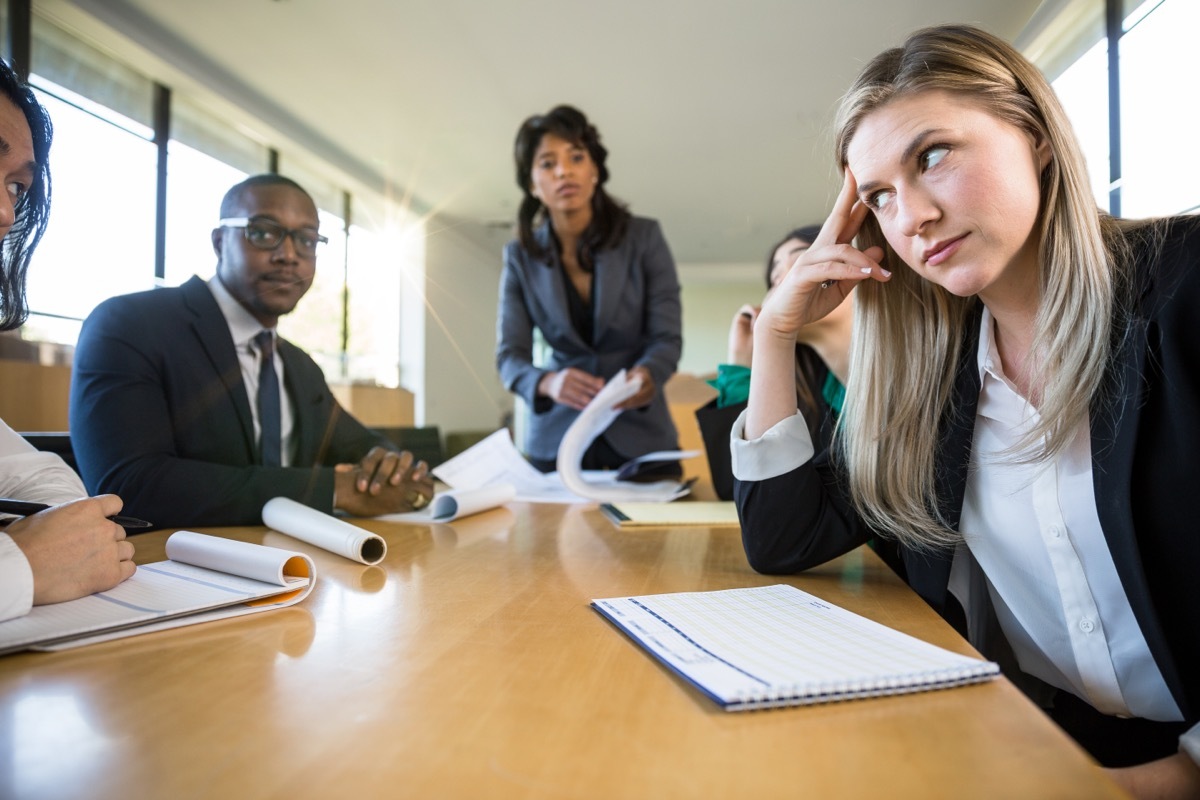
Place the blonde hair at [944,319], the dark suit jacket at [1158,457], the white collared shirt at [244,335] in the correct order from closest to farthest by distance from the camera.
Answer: the dark suit jacket at [1158,457] → the blonde hair at [944,319] → the white collared shirt at [244,335]

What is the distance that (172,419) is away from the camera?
1349 millimetres

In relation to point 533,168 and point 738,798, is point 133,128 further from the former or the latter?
point 738,798

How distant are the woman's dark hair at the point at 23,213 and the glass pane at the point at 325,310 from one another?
1.64 feet

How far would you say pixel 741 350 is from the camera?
78.8 inches

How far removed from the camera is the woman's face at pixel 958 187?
87cm

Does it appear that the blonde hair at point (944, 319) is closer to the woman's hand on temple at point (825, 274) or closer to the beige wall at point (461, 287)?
the woman's hand on temple at point (825, 274)

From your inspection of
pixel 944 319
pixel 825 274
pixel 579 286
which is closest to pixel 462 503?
pixel 825 274

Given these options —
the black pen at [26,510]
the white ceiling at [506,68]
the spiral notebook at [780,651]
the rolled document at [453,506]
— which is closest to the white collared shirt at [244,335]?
the rolled document at [453,506]

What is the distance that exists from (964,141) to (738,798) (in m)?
0.78

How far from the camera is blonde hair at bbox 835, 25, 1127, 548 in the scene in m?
0.84

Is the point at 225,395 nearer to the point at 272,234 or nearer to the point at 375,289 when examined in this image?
the point at 272,234

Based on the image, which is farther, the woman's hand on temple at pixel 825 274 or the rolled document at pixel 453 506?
the rolled document at pixel 453 506

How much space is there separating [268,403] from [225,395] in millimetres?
124

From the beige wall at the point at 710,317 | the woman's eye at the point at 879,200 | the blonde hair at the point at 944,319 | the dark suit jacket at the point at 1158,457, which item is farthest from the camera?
the beige wall at the point at 710,317
